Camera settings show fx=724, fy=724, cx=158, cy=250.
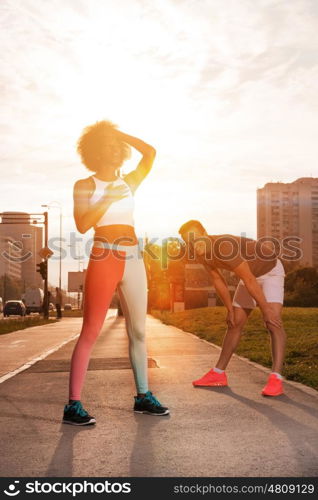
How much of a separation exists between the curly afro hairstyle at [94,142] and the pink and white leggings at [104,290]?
681mm

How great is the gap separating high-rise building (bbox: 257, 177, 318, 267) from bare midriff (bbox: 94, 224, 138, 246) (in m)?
137

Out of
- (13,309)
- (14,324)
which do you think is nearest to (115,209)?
(14,324)

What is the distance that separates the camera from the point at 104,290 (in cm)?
531

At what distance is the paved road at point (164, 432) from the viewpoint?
13.5 ft

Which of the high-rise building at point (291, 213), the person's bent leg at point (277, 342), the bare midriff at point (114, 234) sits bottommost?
the person's bent leg at point (277, 342)

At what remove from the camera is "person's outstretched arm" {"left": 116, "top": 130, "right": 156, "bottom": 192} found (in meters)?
5.57

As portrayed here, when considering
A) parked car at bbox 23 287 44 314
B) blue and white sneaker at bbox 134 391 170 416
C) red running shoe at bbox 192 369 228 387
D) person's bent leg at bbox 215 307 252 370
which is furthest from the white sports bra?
parked car at bbox 23 287 44 314

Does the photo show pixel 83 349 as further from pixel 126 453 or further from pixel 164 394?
pixel 164 394

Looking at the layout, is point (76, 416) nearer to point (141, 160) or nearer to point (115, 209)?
point (115, 209)

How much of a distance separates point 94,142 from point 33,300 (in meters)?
70.5

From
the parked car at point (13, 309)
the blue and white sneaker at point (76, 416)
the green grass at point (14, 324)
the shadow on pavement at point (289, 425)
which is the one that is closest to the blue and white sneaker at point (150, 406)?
the blue and white sneaker at point (76, 416)

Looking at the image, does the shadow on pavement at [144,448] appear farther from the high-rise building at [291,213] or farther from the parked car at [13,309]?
the high-rise building at [291,213]
